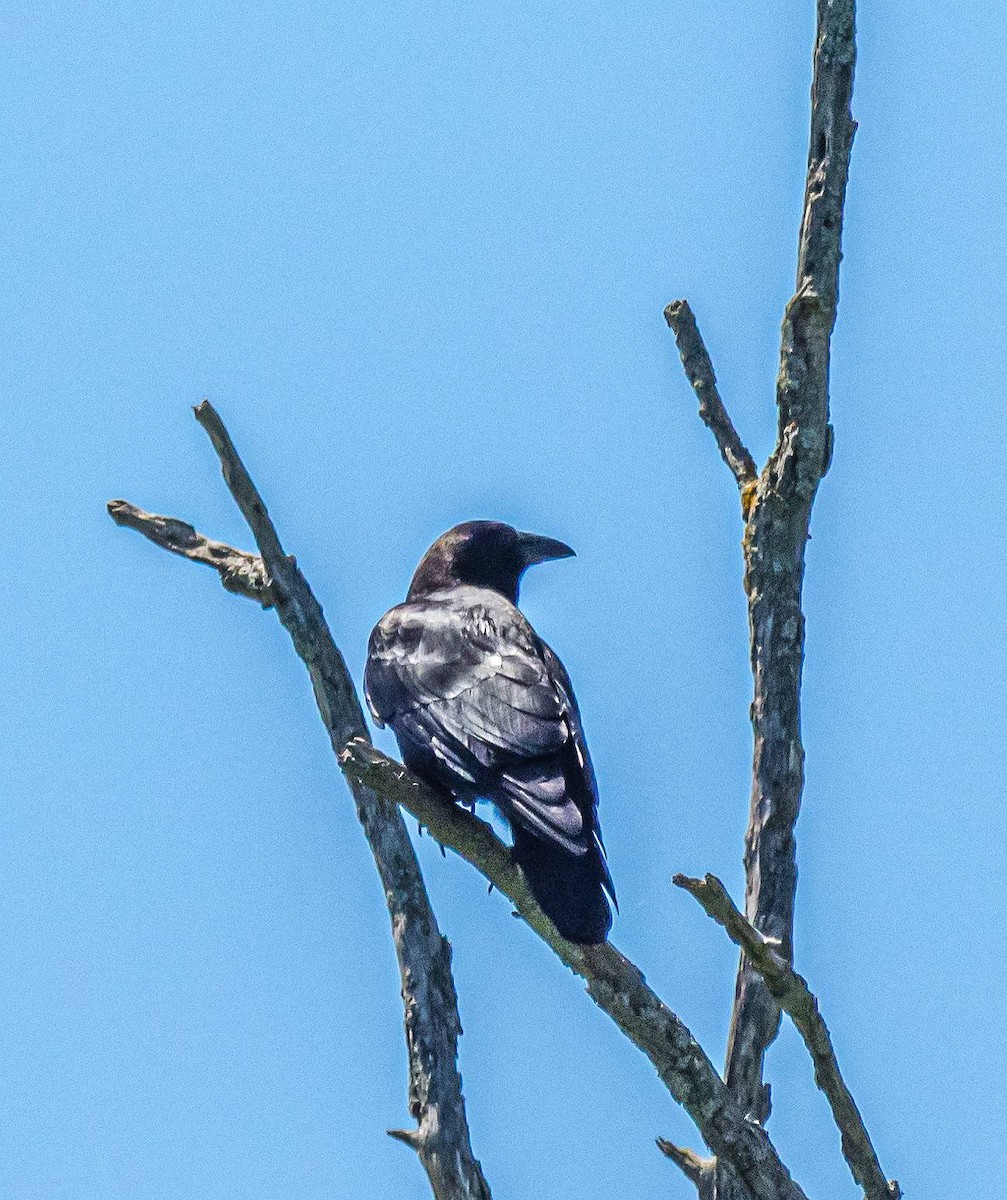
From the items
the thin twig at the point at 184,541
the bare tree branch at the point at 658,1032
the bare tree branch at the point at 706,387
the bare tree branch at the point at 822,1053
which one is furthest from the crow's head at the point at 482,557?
the bare tree branch at the point at 822,1053

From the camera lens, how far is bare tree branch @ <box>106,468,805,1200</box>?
418 cm

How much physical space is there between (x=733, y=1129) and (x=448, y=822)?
1196mm

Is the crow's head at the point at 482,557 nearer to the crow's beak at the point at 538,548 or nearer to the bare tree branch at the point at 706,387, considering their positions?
the crow's beak at the point at 538,548

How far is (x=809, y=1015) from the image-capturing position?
12.7 feet

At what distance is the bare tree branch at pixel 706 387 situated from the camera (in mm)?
5520

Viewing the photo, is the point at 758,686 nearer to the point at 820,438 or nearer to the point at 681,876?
the point at 820,438

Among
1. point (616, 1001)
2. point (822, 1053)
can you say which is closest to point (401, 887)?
point (616, 1001)

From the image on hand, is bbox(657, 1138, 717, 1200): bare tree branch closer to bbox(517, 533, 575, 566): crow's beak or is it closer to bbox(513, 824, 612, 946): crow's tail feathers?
bbox(513, 824, 612, 946): crow's tail feathers

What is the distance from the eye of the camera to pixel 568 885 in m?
4.77

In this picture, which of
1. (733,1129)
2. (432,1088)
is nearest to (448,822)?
(432,1088)

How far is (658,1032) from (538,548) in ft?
13.4

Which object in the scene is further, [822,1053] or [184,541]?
[184,541]

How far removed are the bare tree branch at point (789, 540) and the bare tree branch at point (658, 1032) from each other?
50 cm

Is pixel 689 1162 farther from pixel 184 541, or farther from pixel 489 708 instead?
pixel 184 541
